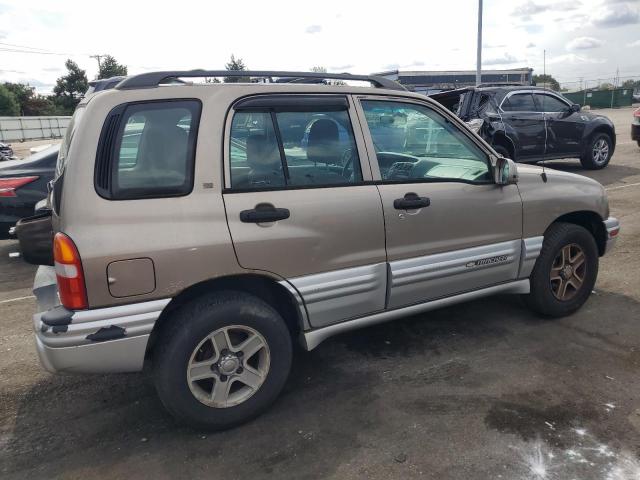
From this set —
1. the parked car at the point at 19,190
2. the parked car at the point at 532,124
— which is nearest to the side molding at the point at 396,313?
the parked car at the point at 19,190

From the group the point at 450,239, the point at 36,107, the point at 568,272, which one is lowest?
the point at 568,272

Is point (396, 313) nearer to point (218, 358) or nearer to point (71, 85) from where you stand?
point (218, 358)

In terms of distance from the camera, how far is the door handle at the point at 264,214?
9.17ft

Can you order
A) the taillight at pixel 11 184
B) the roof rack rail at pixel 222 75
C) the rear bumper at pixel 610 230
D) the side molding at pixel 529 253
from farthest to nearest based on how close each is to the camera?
the taillight at pixel 11 184, the rear bumper at pixel 610 230, the side molding at pixel 529 253, the roof rack rail at pixel 222 75

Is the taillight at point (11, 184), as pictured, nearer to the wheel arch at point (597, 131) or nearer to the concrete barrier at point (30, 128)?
the wheel arch at point (597, 131)

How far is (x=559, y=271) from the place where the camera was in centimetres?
415

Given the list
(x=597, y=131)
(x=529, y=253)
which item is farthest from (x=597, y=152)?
(x=529, y=253)

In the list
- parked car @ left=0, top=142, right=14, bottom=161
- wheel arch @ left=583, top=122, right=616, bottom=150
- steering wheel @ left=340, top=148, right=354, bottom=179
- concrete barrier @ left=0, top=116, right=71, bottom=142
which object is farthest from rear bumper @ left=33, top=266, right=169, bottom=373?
concrete barrier @ left=0, top=116, right=71, bottom=142

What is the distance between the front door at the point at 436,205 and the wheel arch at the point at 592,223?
2.32ft

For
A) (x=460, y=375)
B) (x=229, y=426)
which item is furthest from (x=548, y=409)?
(x=229, y=426)

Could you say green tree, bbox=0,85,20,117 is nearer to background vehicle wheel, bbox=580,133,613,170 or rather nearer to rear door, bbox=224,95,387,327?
background vehicle wheel, bbox=580,133,613,170

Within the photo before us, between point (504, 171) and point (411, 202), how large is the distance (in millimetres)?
804

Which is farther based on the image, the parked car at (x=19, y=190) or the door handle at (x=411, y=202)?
the parked car at (x=19, y=190)

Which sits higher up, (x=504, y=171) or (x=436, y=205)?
(x=504, y=171)
